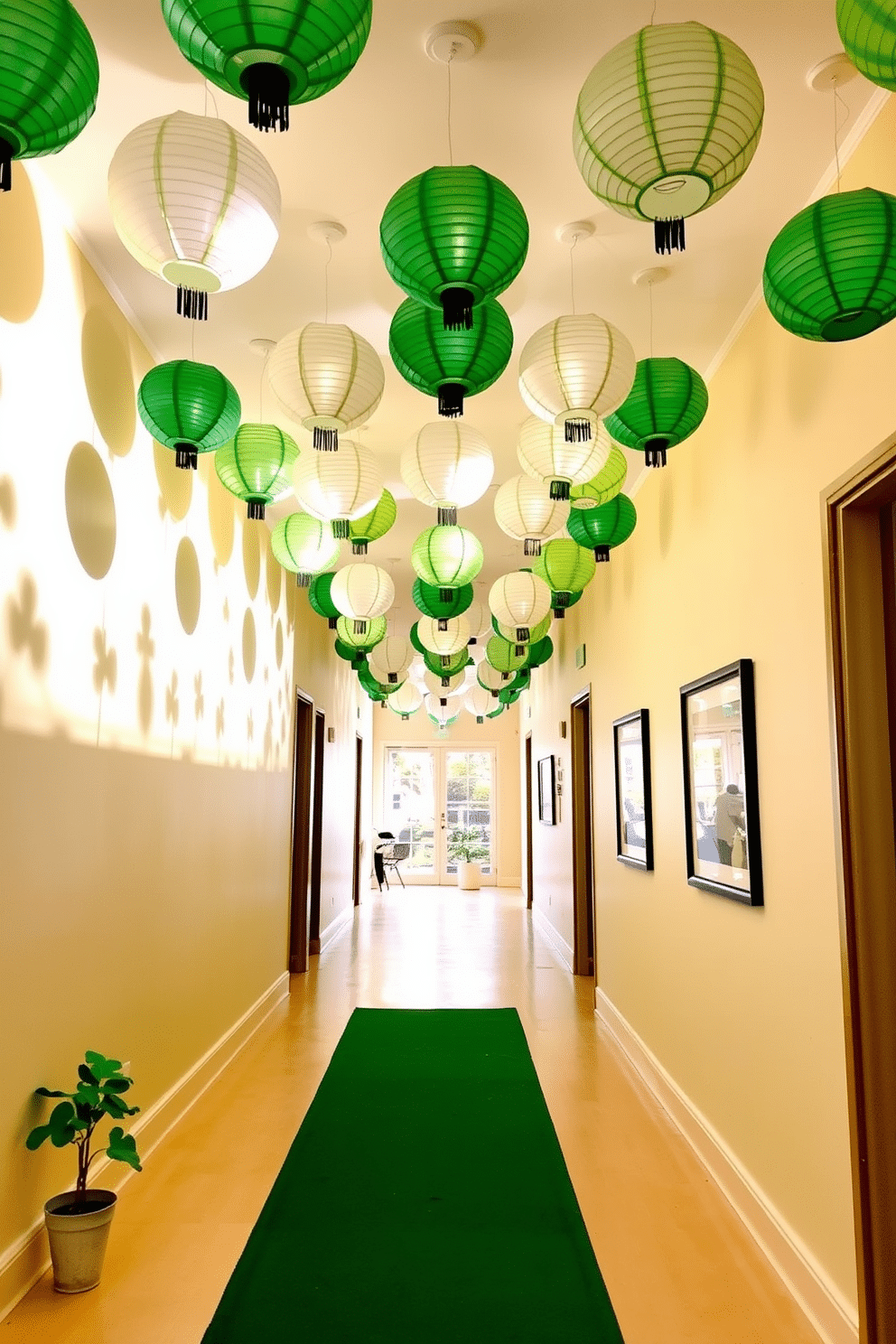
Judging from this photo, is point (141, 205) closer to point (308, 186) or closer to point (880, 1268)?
point (308, 186)

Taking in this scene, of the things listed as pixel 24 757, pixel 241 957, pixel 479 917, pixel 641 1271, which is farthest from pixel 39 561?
pixel 479 917

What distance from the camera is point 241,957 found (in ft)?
17.1

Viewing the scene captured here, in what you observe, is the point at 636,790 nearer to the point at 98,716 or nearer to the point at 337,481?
the point at 337,481

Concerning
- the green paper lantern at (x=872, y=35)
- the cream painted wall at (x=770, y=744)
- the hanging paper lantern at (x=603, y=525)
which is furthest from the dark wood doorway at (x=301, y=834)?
the green paper lantern at (x=872, y=35)

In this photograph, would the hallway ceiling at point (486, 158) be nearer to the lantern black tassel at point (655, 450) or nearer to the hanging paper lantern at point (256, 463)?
the hanging paper lantern at point (256, 463)

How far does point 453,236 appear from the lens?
173cm

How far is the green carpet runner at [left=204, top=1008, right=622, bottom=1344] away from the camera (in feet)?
7.89

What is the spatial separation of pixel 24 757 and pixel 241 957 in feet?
9.89

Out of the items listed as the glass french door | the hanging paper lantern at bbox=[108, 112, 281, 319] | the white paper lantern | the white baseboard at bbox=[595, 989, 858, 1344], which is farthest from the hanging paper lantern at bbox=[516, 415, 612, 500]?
the glass french door

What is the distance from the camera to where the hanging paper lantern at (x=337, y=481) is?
124 inches

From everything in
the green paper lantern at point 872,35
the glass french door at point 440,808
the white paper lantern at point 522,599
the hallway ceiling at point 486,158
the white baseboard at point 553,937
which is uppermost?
the hallway ceiling at point 486,158

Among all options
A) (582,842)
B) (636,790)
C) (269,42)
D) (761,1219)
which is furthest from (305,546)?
(582,842)

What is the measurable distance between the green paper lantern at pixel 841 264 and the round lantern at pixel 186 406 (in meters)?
1.69

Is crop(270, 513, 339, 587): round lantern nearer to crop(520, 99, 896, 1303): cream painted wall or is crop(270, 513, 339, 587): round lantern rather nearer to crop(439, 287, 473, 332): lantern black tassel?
crop(520, 99, 896, 1303): cream painted wall
